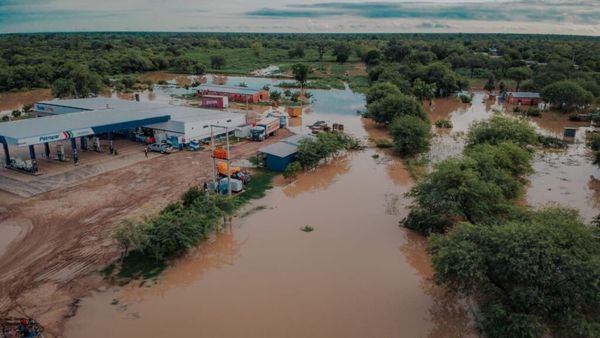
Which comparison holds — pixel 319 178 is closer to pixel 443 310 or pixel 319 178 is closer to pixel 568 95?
pixel 443 310

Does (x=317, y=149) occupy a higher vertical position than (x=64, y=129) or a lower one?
lower

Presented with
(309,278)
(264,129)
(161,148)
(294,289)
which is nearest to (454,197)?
(309,278)

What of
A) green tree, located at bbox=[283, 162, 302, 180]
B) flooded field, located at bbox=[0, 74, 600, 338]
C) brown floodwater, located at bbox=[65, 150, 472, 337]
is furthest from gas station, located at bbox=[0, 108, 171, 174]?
brown floodwater, located at bbox=[65, 150, 472, 337]

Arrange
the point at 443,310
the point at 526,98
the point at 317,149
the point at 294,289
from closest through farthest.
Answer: the point at 443,310 < the point at 294,289 < the point at 317,149 < the point at 526,98

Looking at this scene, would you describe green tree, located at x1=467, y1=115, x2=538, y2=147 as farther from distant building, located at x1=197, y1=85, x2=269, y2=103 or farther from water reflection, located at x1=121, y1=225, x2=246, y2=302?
distant building, located at x1=197, y1=85, x2=269, y2=103

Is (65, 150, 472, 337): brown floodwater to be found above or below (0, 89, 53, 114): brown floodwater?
below

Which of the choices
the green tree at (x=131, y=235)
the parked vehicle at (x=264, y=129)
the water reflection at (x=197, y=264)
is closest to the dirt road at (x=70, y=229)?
the green tree at (x=131, y=235)
